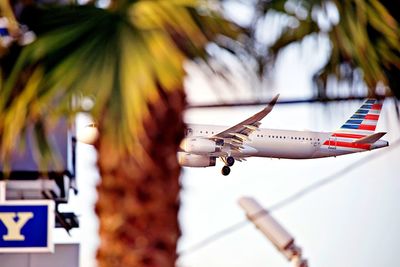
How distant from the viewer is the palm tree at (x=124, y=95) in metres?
4.27

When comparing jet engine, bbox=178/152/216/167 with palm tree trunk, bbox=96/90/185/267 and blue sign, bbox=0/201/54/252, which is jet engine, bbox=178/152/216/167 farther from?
blue sign, bbox=0/201/54/252

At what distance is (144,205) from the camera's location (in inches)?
196

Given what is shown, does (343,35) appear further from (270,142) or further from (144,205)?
(270,142)

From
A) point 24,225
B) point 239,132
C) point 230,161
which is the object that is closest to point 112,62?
point 24,225

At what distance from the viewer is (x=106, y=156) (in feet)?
16.2

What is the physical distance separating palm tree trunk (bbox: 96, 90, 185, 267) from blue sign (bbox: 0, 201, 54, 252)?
27.0 ft

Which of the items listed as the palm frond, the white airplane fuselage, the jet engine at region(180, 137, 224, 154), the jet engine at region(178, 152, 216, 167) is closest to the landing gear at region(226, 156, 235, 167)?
the jet engine at region(180, 137, 224, 154)

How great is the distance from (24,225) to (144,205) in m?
9.06

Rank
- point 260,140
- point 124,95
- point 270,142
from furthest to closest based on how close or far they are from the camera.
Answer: point 260,140, point 270,142, point 124,95

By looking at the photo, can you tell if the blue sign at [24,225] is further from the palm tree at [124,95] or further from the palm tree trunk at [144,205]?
the palm tree trunk at [144,205]

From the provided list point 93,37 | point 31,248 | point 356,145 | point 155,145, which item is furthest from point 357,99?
point 356,145

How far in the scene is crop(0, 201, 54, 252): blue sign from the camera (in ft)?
43.2

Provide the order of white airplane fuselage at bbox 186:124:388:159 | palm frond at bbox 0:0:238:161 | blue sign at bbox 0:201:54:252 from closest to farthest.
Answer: palm frond at bbox 0:0:238:161
blue sign at bbox 0:201:54:252
white airplane fuselage at bbox 186:124:388:159

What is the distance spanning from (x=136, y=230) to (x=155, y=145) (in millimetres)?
407
